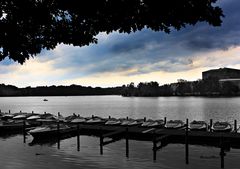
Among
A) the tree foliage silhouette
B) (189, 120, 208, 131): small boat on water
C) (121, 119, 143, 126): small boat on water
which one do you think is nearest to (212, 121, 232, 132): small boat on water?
(189, 120, 208, 131): small boat on water

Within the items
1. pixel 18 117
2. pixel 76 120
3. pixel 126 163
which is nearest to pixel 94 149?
pixel 126 163

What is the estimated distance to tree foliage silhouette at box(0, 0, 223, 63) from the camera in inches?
357

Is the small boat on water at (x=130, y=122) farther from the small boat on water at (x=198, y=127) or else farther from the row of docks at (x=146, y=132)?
the small boat on water at (x=198, y=127)

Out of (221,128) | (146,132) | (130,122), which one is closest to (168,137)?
(146,132)

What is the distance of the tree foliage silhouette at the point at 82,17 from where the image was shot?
9078mm

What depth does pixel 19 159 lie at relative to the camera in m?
33.5

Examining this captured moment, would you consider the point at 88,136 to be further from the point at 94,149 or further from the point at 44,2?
the point at 44,2

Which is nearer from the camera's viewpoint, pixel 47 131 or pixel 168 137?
pixel 168 137

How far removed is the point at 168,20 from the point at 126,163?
919 inches

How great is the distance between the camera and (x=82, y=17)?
10.4 metres

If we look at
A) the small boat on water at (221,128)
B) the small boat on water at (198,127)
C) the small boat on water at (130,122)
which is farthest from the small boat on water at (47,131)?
the small boat on water at (221,128)

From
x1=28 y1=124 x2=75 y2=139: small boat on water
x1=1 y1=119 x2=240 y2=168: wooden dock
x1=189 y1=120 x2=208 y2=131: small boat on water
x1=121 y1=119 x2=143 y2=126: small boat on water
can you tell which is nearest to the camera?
x1=1 y1=119 x2=240 y2=168: wooden dock

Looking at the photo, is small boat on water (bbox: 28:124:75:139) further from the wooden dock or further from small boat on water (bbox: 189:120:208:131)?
small boat on water (bbox: 189:120:208:131)

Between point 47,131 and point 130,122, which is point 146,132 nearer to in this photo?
point 130,122
